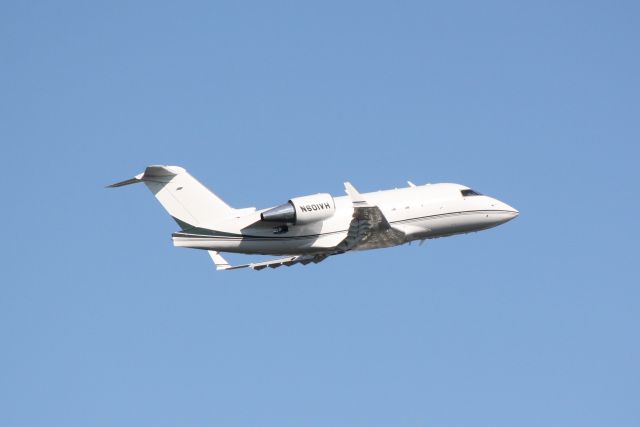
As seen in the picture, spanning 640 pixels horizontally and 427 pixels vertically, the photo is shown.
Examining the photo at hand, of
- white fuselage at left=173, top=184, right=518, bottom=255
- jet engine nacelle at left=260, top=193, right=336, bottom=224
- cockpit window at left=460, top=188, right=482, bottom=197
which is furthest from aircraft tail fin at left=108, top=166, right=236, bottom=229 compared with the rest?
cockpit window at left=460, top=188, right=482, bottom=197

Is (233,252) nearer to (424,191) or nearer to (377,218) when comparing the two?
(377,218)

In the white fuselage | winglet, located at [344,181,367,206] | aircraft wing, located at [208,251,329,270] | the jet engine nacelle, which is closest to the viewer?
winglet, located at [344,181,367,206]

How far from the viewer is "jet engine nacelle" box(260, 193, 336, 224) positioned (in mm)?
45031

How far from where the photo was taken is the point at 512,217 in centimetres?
5328

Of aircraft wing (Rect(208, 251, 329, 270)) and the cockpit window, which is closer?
aircraft wing (Rect(208, 251, 329, 270))

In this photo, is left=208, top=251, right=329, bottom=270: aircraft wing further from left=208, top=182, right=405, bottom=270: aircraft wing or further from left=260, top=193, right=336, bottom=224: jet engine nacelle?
left=260, top=193, right=336, bottom=224: jet engine nacelle

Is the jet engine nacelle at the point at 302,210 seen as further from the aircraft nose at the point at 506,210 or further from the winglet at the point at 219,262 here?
the aircraft nose at the point at 506,210

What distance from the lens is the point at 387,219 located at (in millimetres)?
48031

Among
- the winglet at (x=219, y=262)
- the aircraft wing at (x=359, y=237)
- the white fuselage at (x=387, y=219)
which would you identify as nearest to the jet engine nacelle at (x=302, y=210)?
the white fuselage at (x=387, y=219)

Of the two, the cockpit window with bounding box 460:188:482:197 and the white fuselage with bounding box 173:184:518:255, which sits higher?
the cockpit window with bounding box 460:188:482:197

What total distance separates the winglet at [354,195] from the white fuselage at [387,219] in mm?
2969

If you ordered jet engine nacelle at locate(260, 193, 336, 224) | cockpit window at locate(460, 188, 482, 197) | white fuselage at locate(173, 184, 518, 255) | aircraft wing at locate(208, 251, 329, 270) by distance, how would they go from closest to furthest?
jet engine nacelle at locate(260, 193, 336, 224) → white fuselage at locate(173, 184, 518, 255) → aircraft wing at locate(208, 251, 329, 270) → cockpit window at locate(460, 188, 482, 197)

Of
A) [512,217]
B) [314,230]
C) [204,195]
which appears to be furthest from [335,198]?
[512,217]

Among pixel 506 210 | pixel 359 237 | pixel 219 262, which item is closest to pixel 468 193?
pixel 506 210
